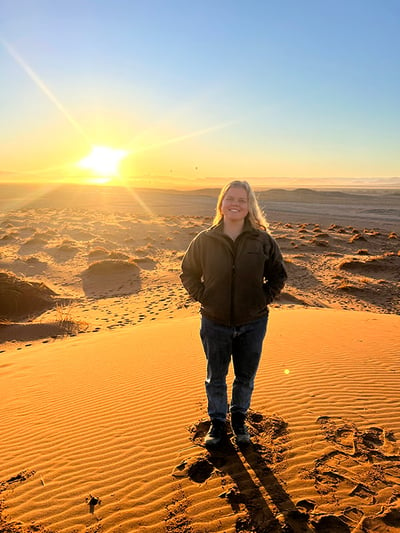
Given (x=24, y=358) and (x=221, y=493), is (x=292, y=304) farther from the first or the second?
(x=221, y=493)

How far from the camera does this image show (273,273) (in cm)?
323

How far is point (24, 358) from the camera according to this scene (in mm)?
7156

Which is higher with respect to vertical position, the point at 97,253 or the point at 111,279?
the point at 97,253

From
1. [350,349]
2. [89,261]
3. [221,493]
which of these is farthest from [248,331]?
[89,261]

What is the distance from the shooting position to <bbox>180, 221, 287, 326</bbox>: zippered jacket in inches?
118

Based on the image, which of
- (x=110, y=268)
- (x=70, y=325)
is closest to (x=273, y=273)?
(x=70, y=325)

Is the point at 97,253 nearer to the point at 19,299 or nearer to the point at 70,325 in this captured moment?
the point at 19,299

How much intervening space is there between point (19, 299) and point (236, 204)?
10364 mm

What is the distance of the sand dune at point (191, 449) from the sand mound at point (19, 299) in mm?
5187

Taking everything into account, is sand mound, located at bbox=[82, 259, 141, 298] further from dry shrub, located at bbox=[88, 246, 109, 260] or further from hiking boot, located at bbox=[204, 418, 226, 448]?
hiking boot, located at bbox=[204, 418, 226, 448]

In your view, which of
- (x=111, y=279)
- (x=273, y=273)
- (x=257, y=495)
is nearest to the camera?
(x=257, y=495)

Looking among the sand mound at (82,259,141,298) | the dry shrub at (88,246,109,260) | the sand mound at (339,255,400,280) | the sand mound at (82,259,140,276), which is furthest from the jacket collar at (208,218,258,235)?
the dry shrub at (88,246,109,260)

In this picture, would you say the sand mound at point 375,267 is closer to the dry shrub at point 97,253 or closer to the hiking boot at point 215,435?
the dry shrub at point 97,253

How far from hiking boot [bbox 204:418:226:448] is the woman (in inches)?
17.2
